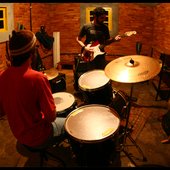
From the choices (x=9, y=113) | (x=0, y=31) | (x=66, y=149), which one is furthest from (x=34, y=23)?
(x=9, y=113)

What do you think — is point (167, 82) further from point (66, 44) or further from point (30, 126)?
point (30, 126)

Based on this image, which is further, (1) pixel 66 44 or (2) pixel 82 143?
(1) pixel 66 44

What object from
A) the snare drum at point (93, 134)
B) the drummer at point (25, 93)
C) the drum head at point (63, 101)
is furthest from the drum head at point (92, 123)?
the drum head at point (63, 101)

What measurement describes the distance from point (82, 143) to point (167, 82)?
14.8ft

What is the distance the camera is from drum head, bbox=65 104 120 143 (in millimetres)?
2438

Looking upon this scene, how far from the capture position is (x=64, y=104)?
340cm

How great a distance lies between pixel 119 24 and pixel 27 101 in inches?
263

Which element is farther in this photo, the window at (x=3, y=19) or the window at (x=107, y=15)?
the window at (x=107, y=15)

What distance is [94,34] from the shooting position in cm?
502

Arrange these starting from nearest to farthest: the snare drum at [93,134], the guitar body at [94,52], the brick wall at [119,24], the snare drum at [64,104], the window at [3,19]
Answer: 1. the snare drum at [93,134]
2. the snare drum at [64,104]
3. the guitar body at [94,52]
4. the window at [3,19]
5. the brick wall at [119,24]

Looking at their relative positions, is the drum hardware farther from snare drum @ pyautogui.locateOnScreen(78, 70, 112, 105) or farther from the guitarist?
the guitarist

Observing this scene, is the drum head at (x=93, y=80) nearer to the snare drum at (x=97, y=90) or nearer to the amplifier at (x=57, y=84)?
the snare drum at (x=97, y=90)

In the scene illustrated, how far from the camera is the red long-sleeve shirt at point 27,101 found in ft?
7.04

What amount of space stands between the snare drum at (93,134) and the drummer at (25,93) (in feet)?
1.21
